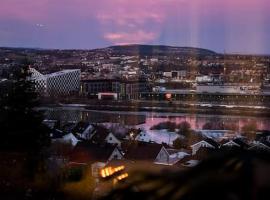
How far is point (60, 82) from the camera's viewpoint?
17.5m

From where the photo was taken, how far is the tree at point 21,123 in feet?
7.22

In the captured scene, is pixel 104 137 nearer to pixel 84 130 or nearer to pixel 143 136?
pixel 143 136

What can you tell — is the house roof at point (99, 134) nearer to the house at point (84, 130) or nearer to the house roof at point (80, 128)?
the house at point (84, 130)

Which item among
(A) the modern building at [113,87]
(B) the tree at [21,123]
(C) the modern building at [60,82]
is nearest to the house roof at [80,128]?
(B) the tree at [21,123]

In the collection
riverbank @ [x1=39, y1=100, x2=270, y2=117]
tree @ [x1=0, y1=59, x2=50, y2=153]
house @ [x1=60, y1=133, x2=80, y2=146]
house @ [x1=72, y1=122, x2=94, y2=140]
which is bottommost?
riverbank @ [x1=39, y1=100, x2=270, y2=117]

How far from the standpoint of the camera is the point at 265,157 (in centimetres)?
25

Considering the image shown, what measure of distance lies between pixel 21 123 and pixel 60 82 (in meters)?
15.3

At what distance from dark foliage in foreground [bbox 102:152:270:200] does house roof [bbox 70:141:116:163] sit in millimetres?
3527

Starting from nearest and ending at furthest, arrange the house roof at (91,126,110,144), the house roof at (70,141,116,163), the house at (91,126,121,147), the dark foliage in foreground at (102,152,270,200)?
the dark foliage in foreground at (102,152,270,200) → the house roof at (70,141,116,163) → the house at (91,126,121,147) → the house roof at (91,126,110,144)

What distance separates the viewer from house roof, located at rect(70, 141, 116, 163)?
388cm

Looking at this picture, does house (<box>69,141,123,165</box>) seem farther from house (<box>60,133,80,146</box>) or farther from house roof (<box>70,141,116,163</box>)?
house (<box>60,133,80,146</box>)

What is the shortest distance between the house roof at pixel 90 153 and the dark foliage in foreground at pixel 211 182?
3.53 meters

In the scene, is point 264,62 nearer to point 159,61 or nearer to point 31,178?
point 159,61

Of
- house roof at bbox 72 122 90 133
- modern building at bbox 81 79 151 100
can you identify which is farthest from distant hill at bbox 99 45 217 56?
house roof at bbox 72 122 90 133
